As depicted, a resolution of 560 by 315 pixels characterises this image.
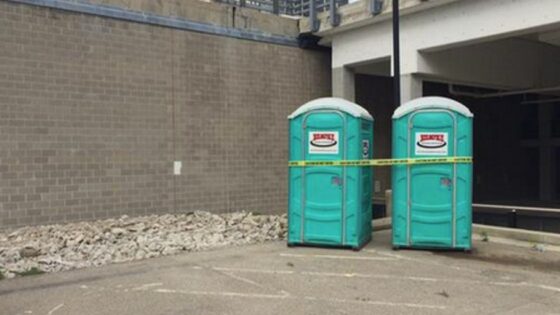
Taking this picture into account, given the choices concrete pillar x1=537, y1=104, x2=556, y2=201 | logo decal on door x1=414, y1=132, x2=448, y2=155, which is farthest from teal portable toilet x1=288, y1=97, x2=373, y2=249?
concrete pillar x1=537, y1=104, x2=556, y2=201

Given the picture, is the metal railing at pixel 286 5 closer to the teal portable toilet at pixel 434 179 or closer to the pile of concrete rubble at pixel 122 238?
the pile of concrete rubble at pixel 122 238

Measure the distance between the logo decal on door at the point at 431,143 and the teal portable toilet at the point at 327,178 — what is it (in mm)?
895

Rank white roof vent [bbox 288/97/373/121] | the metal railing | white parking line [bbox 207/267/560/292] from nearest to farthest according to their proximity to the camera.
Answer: white parking line [bbox 207/267/560/292]
white roof vent [bbox 288/97/373/121]
the metal railing

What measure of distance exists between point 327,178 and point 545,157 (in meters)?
17.2

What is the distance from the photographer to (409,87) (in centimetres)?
1346

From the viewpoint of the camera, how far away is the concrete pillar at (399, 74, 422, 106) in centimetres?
1345

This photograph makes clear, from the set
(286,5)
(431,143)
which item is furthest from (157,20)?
(431,143)

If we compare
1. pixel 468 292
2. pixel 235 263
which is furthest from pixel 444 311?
pixel 235 263

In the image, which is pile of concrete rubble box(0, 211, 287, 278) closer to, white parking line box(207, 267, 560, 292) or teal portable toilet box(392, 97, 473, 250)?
white parking line box(207, 267, 560, 292)

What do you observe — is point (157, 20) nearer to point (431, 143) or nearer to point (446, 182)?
point (431, 143)

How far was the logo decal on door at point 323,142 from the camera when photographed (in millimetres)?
9492

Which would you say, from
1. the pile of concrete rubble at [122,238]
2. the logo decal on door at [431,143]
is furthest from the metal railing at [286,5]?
the logo decal on door at [431,143]

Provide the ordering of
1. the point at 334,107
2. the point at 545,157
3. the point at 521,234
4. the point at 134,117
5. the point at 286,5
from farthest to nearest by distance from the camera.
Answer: the point at 545,157 < the point at 286,5 < the point at 134,117 < the point at 521,234 < the point at 334,107

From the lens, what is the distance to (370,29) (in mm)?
14188
